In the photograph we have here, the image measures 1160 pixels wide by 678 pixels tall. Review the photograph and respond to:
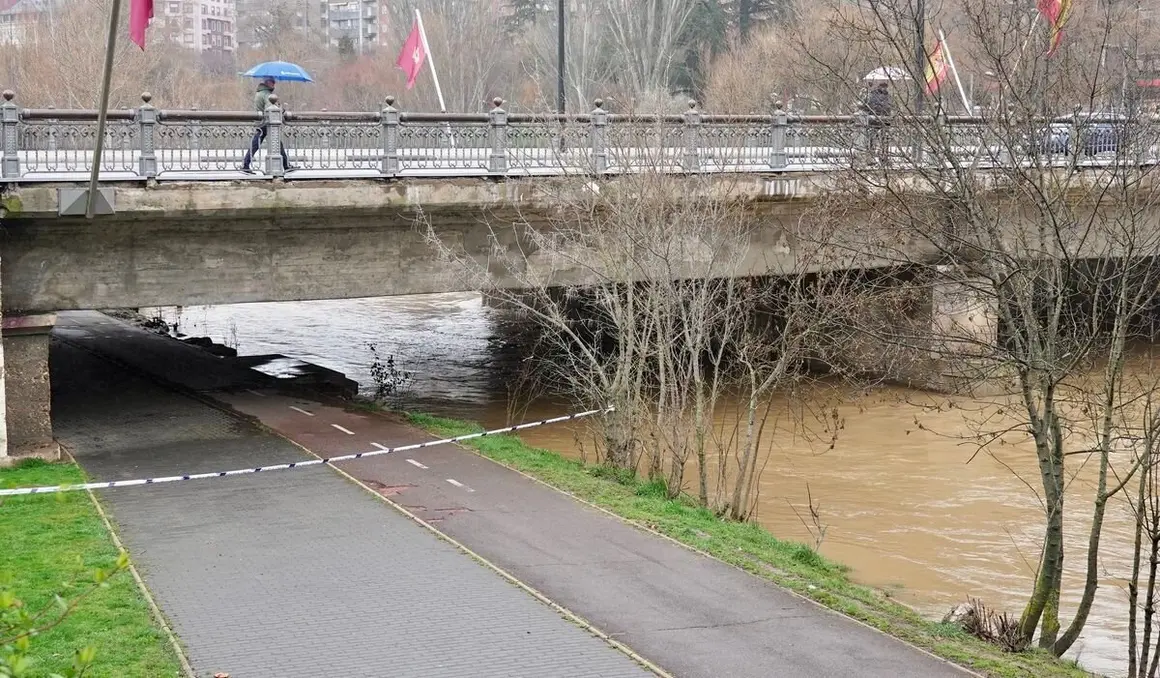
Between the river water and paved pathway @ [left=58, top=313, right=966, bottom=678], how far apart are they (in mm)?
2354

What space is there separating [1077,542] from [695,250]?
6366 mm

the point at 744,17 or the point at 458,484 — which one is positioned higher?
the point at 744,17

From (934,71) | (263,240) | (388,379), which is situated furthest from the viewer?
(388,379)

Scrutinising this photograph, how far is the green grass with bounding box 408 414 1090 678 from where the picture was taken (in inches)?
446

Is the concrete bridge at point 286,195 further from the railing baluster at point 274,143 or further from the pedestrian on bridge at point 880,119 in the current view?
the pedestrian on bridge at point 880,119

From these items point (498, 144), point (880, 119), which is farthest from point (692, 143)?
point (880, 119)

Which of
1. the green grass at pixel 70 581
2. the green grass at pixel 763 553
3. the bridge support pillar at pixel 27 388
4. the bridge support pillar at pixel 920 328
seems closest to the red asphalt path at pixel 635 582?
the green grass at pixel 763 553

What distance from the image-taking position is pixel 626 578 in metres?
13.0

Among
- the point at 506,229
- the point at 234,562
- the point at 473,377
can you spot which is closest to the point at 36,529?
the point at 234,562

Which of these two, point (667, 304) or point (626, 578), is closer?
point (626, 578)

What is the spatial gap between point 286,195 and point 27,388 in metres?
4.75

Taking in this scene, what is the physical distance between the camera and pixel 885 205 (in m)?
14.9

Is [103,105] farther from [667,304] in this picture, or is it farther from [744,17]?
[744,17]

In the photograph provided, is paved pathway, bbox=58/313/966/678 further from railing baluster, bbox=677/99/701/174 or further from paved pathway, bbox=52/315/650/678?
railing baluster, bbox=677/99/701/174
